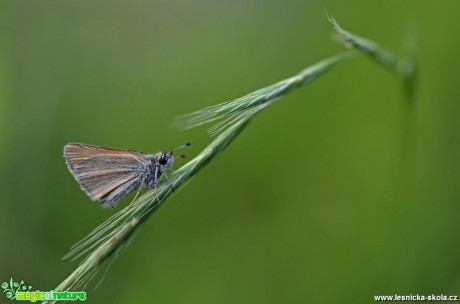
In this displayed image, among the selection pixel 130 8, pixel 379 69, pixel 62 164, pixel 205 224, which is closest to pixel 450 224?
pixel 379 69

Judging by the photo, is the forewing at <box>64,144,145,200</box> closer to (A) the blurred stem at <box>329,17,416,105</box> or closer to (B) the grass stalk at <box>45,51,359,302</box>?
(B) the grass stalk at <box>45,51,359,302</box>

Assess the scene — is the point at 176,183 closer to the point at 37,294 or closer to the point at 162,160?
the point at 162,160

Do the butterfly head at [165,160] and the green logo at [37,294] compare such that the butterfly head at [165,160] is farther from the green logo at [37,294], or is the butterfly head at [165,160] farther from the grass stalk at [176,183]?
the green logo at [37,294]

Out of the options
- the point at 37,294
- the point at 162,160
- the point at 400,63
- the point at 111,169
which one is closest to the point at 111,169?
the point at 111,169

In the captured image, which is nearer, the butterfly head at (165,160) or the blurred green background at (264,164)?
the butterfly head at (165,160)

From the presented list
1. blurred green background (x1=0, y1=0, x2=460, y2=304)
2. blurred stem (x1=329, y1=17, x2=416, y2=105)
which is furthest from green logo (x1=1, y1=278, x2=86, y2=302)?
blurred stem (x1=329, y1=17, x2=416, y2=105)

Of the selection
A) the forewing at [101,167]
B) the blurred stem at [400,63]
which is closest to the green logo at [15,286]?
the forewing at [101,167]

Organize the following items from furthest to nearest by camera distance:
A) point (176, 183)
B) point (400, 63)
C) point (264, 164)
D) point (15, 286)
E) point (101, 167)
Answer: point (264, 164) < point (15, 286) < point (101, 167) < point (400, 63) < point (176, 183)
